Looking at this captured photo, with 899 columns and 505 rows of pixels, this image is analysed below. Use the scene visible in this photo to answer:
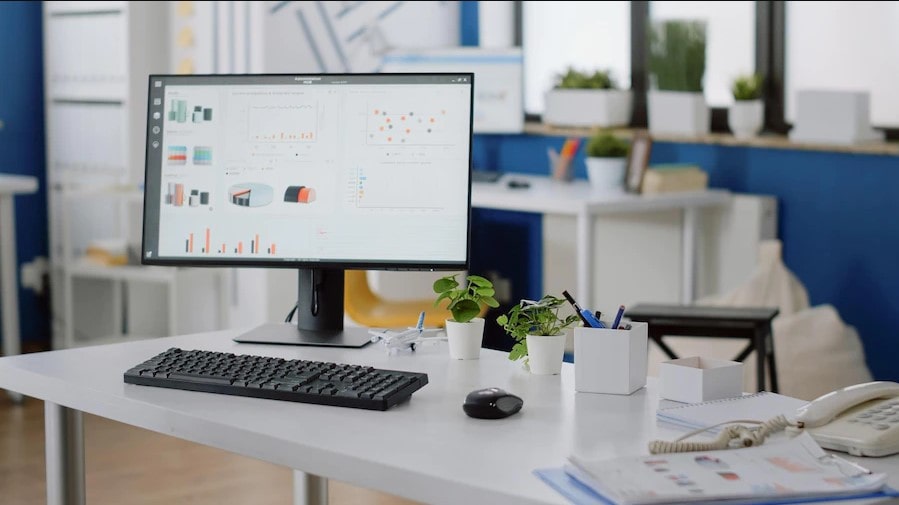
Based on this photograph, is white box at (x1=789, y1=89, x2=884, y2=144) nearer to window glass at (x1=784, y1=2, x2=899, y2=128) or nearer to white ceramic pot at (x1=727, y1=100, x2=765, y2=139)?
window glass at (x1=784, y1=2, x2=899, y2=128)

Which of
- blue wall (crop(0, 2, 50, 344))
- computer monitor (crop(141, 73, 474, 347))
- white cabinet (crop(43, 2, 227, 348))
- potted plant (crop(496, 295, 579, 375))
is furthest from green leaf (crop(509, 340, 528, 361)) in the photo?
blue wall (crop(0, 2, 50, 344))

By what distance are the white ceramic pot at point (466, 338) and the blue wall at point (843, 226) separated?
7.87 feet

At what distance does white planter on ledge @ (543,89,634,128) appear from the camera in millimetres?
4953

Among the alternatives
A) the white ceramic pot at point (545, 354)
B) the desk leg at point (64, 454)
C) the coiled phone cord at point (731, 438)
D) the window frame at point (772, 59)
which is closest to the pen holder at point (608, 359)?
the white ceramic pot at point (545, 354)

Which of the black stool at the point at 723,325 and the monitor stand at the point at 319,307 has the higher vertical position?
the monitor stand at the point at 319,307

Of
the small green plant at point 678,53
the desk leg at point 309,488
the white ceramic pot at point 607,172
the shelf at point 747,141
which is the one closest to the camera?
the desk leg at point 309,488

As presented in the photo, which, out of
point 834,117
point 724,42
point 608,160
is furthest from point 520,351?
point 724,42

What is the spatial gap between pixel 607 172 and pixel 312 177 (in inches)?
98.1

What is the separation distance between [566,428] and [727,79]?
10.8 feet

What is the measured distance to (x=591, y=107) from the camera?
196 inches

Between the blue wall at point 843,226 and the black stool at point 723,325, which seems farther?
the blue wall at point 843,226

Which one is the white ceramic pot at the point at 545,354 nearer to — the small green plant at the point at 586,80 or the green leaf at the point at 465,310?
the green leaf at the point at 465,310

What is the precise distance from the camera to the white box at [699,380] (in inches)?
67.6

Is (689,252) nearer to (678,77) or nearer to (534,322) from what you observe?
(678,77)
